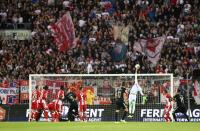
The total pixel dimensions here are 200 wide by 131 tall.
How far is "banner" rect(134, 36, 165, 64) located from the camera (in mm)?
38094

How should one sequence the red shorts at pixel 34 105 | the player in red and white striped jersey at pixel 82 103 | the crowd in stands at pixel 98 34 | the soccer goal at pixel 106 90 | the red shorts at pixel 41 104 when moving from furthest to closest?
the crowd in stands at pixel 98 34 < the soccer goal at pixel 106 90 < the red shorts at pixel 34 105 < the player in red and white striped jersey at pixel 82 103 < the red shorts at pixel 41 104

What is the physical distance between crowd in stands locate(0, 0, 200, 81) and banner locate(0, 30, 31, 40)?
0.41m

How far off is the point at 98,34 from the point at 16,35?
527 cm

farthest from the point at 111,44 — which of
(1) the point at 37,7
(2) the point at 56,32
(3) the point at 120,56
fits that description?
(1) the point at 37,7

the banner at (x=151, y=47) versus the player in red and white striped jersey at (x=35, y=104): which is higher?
the banner at (x=151, y=47)

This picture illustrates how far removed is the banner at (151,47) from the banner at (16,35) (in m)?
7.10

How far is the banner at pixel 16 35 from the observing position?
4116cm

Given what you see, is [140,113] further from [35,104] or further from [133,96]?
[35,104]

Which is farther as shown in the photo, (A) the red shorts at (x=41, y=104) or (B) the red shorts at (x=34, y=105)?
(B) the red shorts at (x=34, y=105)

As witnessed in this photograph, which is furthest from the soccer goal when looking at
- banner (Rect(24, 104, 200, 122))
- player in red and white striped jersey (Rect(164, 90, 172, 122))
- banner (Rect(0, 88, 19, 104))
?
banner (Rect(0, 88, 19, 104))

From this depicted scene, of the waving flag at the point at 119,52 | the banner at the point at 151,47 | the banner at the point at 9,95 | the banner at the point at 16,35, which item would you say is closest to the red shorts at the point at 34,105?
the banner at the point at 9,95

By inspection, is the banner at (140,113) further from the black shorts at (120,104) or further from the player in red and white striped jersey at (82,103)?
the black shorts at (120,104)

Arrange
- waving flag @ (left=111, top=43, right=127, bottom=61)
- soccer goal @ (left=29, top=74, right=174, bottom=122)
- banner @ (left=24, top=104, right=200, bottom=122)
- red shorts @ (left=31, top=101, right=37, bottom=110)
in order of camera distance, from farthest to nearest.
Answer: waving flag @ (left=111, top=43, right=127, bottom=61) → banner @ (left=24, top=104, right=200, bottom=122) → soccer goal @ (left=29, top=74, right=174, bottom=122) → red shorts @ (left=31, top=101, right=37, bottom=110)

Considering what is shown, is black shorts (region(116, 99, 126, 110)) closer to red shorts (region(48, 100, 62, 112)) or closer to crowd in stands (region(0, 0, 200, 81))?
red shorts (region(48, 100, 62, 112))
